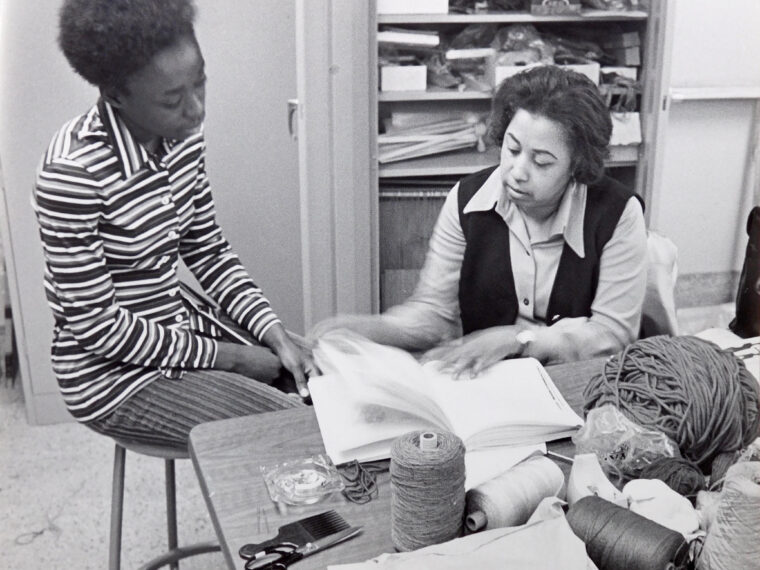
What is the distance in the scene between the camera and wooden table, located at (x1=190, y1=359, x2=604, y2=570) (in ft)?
3.06

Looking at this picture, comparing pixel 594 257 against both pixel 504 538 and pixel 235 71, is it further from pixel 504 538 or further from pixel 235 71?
pixel 235 71

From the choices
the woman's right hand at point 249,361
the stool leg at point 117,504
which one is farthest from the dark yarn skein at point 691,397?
the stool leg at point 117,504

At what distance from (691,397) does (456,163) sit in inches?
57.6

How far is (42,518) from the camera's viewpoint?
2.11 m

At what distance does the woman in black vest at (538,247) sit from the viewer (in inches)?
61.8

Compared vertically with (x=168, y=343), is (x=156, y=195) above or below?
above

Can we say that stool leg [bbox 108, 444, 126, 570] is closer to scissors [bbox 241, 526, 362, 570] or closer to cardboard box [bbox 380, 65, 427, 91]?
scissors [bbox 241, 526, 362, 570]

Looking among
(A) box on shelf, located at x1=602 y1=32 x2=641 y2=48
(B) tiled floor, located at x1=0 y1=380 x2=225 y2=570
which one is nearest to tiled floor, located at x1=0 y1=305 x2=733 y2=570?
(B) tiled floor, located at x1=0 y1=380 x2=225 y2=570

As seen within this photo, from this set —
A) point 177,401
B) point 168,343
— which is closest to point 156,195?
point 168,343

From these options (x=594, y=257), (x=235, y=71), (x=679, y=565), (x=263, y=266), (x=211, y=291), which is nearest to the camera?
(x=679, y=565)

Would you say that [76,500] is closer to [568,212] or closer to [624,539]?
[568,212]

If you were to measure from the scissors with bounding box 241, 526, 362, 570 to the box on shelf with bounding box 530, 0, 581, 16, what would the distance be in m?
1.74

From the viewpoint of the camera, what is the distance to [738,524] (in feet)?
2.51

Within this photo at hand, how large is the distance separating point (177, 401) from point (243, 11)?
1.15m
